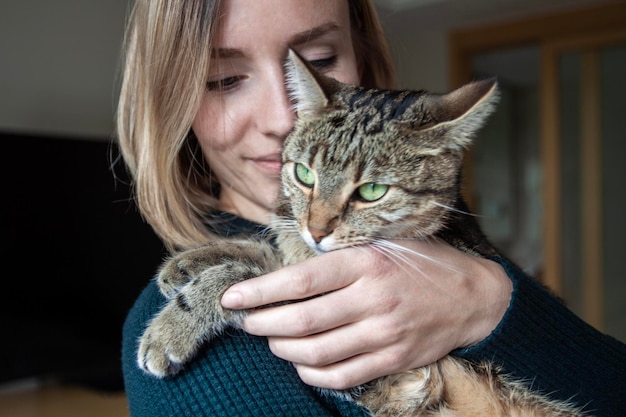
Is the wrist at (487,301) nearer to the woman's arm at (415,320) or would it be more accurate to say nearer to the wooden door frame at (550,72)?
the woman's arm at (415,320)

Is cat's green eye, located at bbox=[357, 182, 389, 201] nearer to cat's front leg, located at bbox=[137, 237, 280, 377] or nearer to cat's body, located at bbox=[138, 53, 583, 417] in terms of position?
cat's body, located at bbox=[138, 53, 583, 417]

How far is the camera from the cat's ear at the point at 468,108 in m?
0.95

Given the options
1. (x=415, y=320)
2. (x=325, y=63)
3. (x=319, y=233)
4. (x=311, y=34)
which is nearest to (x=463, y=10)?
(x=325, y=63)

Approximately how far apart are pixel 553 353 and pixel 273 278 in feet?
1.73

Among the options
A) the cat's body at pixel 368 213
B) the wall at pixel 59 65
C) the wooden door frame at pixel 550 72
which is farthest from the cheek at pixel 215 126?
the wooden door frame at pixel 550 72

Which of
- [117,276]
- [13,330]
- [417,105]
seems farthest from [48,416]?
[417,105]

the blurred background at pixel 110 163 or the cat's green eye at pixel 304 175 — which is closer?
the cat's green eye at pixel 304 175

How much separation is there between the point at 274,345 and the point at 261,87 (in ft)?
1.66

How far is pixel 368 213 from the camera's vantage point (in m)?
1.00

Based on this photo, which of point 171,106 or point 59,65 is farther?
point 59,65

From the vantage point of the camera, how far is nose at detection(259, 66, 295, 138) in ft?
3.54

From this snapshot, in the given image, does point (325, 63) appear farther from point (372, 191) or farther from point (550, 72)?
point (550, 72)

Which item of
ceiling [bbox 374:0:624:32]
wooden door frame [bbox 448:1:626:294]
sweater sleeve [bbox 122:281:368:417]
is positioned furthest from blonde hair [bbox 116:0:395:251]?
wooden door frame [bbox 448:1:626:294]

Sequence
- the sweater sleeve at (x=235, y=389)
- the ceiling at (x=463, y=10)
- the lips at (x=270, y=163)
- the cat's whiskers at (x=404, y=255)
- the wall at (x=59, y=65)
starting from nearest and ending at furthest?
the sweater sleeve at (x=235, y=389) < the cat's whiskers at (x=404, y=255) < the lips at (x=270, y=163) < the wall at (x=59, y=65) < the ceiling at (x=463, y=10)
